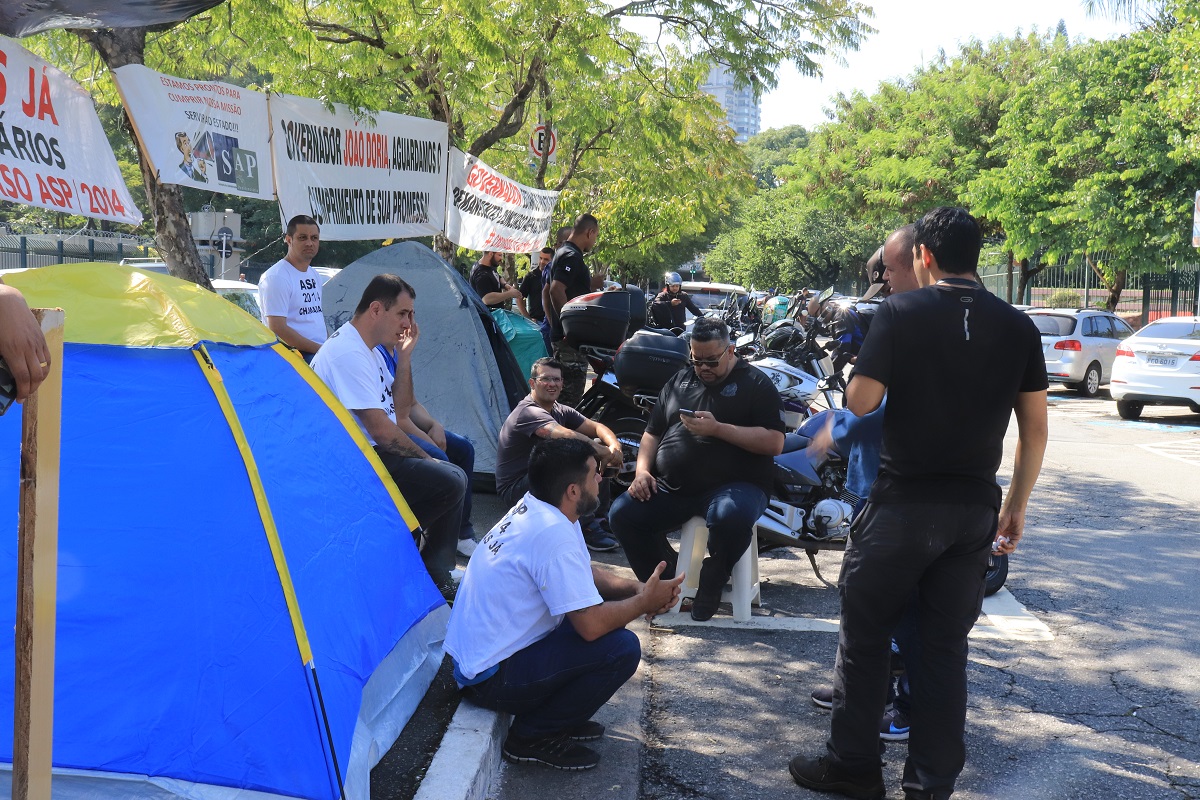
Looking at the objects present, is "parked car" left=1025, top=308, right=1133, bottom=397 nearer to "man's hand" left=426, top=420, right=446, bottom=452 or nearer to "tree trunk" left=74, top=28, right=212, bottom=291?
"man's hand" left=426, top=420, right=446, bottom=452

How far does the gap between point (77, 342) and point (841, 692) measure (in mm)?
2800

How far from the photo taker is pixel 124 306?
12.1 ft

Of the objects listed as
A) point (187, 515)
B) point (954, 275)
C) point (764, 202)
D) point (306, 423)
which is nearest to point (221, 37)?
point (306, 423)

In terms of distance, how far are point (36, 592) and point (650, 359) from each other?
5638 millimetres

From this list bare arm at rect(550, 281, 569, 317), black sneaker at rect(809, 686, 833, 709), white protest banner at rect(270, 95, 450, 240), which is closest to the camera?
black sneaker at rect(809, 686, 833, 709)

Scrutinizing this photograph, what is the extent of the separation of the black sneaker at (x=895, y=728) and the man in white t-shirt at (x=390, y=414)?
7.11 feet

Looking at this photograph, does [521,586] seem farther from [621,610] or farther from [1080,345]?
[1080,345]

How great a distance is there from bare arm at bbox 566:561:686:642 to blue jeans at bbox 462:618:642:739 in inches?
2.7

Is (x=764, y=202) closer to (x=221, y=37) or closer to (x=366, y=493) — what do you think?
(x=221, y=37)

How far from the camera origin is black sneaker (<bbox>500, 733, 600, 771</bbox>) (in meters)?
3.87

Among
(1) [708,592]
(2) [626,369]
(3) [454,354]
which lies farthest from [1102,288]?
(1) [708,592]

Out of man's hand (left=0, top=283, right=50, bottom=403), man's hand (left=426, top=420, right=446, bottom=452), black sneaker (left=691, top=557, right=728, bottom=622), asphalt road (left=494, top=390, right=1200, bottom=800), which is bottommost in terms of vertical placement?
asphalt road (left=494, top=390, right=1200, bottom=800)

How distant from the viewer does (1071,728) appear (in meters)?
4.36

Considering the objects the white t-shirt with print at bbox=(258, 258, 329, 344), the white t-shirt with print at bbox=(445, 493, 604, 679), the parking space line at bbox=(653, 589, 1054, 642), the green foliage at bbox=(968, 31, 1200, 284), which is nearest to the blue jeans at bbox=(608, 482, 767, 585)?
the parking space line at bbox=(653, 589, 1054, 642)
